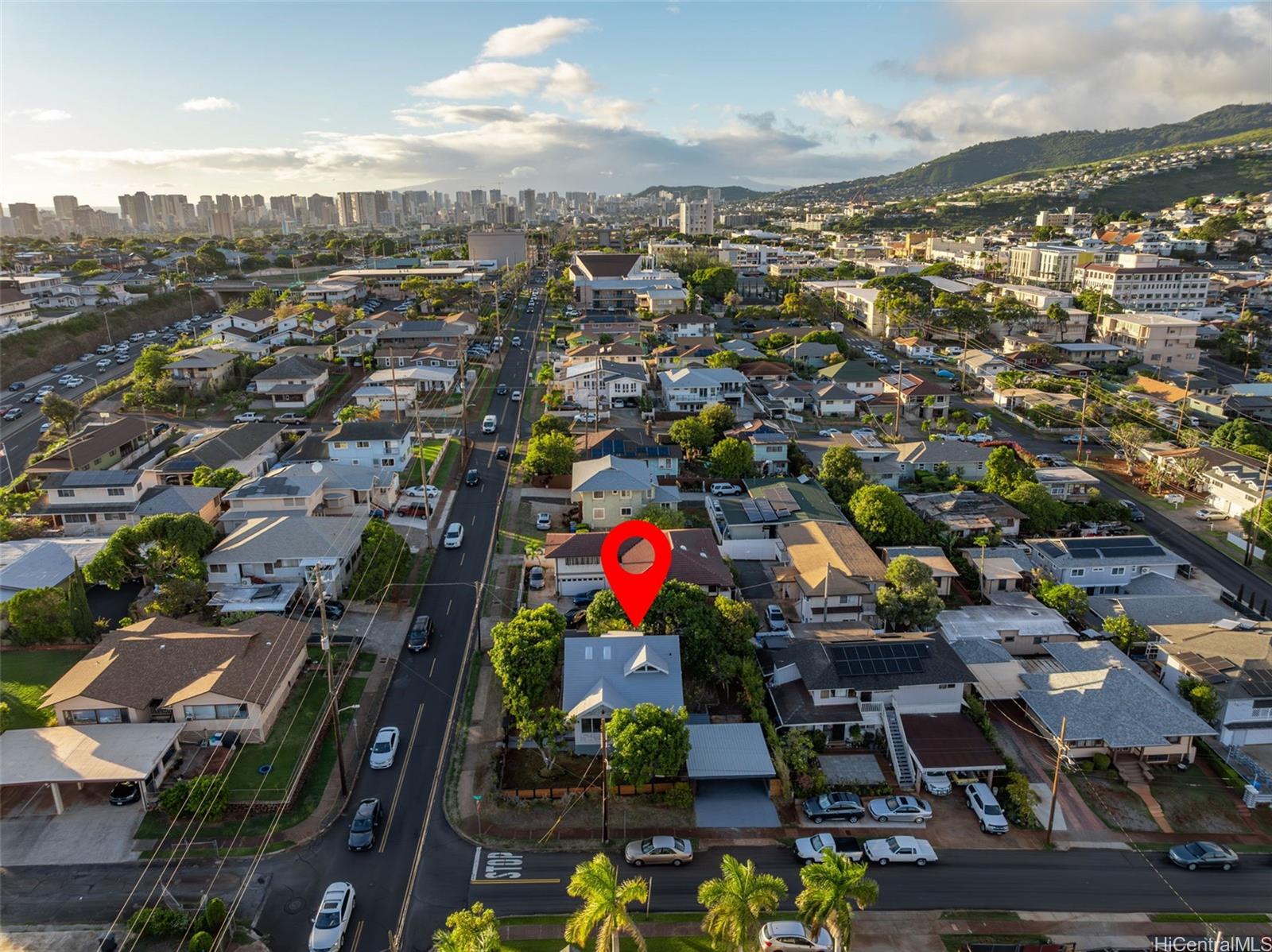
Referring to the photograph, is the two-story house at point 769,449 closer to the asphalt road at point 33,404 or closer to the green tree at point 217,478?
the green tree at point 217,478

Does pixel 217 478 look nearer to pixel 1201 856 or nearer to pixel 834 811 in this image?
pixel 834 811

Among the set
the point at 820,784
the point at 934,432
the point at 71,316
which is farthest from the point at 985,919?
the point at 71,316

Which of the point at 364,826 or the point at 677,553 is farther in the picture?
the point at 677,553

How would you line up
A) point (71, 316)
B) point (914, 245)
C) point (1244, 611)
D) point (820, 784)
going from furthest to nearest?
point (914, 245) → point (71, 316) → point (1244, 611) → point (820, 784)

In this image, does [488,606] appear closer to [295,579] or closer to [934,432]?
[295,579]

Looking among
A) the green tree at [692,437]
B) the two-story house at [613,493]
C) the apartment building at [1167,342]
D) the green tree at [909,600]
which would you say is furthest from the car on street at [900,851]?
the apartment building at [1167,342]

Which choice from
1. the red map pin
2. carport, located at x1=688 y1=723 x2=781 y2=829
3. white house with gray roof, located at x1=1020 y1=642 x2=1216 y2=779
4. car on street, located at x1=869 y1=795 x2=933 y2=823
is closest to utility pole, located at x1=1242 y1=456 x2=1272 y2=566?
white house with gray roof, located at x1=1020 y1=642 x2=1216 y2=779

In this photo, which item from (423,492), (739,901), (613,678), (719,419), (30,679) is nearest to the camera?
(739,901)

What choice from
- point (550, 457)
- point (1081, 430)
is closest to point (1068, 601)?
point (550, 457)
